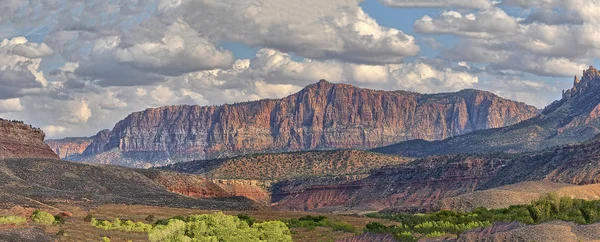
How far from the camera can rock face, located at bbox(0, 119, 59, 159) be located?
5443 inches

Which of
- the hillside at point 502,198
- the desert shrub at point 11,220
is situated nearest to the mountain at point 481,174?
the hillside at point 502,198

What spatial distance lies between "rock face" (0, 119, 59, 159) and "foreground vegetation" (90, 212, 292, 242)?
74422 millimetres

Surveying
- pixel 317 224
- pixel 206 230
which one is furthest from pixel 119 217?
pixel 206 230

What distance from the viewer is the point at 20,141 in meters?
144

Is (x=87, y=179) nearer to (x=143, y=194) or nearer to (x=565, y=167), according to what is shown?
(x=143, y=194)

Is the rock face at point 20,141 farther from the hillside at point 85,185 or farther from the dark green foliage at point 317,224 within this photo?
the dark green foliage at point 317,224

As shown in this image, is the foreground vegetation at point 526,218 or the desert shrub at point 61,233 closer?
the desert shrub at point 61,233

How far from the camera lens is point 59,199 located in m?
→ 95.0

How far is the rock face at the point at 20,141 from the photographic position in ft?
454

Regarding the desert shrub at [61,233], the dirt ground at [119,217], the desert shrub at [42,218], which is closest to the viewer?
the desert shrub at [61,233]

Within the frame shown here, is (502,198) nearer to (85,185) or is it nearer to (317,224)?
(317,224)

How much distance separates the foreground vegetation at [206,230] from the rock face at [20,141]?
244 feet

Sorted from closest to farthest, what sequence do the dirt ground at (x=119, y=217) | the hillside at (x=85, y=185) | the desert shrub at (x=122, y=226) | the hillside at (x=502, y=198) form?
the dirt ground at (x=119, y=217) → the desert shrub at (x=122, y=226) → the hillside at (x=85, y=185) → the hillside at (x=502, y=198)

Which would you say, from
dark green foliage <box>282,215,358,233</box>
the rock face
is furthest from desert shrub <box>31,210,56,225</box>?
the rock face
